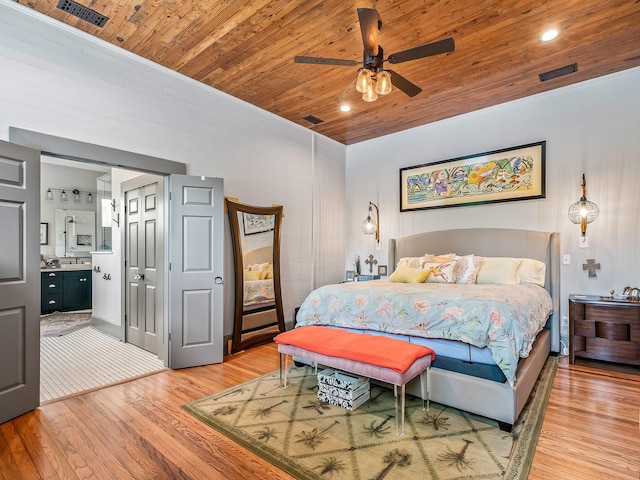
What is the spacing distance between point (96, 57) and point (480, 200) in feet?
15.9

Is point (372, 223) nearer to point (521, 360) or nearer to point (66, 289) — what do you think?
point (521, 360)

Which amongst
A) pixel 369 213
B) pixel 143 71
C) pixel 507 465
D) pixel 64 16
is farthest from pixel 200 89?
pixel 507 465

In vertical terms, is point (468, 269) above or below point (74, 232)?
below

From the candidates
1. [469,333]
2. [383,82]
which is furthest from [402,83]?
[469,333]

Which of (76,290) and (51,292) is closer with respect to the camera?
(51,292)

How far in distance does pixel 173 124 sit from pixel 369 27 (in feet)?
8.22

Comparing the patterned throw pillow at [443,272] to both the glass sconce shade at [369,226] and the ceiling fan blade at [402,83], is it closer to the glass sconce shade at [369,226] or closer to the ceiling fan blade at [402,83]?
the glass sconce shade at [369,226]

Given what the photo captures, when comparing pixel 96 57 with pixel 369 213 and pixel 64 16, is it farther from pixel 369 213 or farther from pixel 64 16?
pixel 369 213

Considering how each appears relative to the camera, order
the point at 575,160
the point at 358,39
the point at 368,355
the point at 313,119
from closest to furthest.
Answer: the point at 368,355
the point at 358,39
the point at 575,160
the point at 313,119

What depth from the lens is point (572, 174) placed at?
4203 millimetres

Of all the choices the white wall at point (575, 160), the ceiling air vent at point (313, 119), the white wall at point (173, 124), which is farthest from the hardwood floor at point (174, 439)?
the ceiling air vent at point (313, 119)

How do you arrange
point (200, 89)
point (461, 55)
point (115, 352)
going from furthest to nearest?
point (115, 352) → point (200, 89) → point (461, 55)

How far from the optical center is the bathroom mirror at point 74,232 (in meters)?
7.54

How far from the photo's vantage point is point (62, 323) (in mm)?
6035
